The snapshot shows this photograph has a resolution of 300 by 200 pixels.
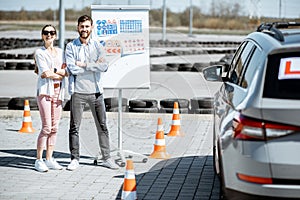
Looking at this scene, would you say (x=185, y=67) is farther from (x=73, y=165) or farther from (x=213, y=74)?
(x=213, y=74)

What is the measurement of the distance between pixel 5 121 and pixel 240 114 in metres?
8.44

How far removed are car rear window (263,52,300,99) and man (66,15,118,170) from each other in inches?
141

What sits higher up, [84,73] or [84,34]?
[84,34]

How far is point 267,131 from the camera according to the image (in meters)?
4.80

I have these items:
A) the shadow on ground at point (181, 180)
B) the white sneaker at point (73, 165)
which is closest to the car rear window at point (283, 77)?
the shadow on ground at point (181, 180)

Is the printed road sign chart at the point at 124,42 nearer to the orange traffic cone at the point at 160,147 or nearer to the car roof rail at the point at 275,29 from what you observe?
the orange traffic cone at the point at 160,147

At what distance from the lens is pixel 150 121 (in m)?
12.7

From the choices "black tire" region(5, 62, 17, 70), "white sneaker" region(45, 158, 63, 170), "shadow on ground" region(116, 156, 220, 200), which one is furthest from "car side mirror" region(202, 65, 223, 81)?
"black tire" region(5, 62, 17, 70)

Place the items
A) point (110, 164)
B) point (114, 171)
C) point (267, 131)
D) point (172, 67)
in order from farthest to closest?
point (172, 67) → point (110, 164) → point (114, 171) → point (267, 131)

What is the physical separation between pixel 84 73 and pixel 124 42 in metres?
0.93

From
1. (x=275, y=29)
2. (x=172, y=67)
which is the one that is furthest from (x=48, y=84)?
(x=172, y=67)

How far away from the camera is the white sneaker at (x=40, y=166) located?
27.5ft

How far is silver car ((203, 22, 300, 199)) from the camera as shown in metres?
4.75

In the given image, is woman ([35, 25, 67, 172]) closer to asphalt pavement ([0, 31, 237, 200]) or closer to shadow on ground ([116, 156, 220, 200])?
asphalt pavement ([0, 31, 237, 200])
